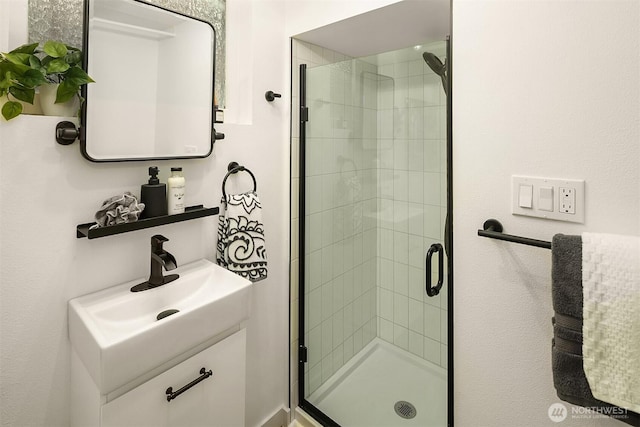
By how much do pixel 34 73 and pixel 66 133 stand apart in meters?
0.17

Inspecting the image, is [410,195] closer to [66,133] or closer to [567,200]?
[567,200]

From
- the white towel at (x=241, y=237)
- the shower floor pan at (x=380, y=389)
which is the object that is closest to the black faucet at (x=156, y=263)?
the white towel at (x=241, y=237)

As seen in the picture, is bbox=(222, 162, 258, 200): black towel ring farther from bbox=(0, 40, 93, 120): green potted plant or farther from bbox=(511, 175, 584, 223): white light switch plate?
bbox=(511, 175, 584, 223): white light switch plate

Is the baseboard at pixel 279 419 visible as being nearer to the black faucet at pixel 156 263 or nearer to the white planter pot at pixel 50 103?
the black faucet at pixel 156 263

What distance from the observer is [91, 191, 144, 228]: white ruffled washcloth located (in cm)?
107

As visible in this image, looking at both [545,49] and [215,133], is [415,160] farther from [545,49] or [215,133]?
[215,133]

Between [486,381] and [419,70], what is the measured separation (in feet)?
4.26

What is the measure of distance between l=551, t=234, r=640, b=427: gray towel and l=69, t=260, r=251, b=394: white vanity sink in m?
0.99

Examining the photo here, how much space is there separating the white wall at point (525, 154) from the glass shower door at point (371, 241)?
0.92ft

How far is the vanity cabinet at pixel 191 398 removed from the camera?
0.95 m

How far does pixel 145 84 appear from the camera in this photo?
1.18m

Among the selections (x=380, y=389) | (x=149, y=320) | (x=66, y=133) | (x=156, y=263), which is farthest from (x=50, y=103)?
(x=380, y=389)

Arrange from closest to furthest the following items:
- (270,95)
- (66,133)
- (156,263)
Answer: (66,133)
(156,263)
(270,95)

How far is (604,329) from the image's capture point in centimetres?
85
